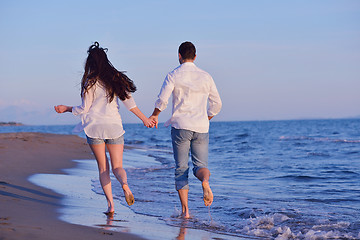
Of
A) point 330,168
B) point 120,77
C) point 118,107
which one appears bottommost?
point 330,168

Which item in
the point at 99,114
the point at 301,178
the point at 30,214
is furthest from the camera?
the point at 301,178

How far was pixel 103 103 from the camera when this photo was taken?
15.8 ft

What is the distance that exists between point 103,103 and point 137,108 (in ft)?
1.28

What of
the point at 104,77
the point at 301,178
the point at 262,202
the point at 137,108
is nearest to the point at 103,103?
the point at 104,77

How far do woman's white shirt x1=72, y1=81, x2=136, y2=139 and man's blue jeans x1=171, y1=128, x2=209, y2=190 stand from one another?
0.67 m

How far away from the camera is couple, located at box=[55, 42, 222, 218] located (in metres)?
4.80

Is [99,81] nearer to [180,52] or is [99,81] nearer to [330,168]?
[180,52]

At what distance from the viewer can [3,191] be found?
5816 millimetres

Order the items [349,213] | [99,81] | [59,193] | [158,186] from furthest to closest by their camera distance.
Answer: [158,186] → [59,193] → [349,213] → [99,81]

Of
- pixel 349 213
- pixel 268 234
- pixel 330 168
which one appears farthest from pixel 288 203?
pixel 330 168

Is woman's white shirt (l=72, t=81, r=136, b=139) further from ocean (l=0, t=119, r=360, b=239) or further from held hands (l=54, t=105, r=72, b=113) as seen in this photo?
ocean (l=0, t=119, r=360, b=239)

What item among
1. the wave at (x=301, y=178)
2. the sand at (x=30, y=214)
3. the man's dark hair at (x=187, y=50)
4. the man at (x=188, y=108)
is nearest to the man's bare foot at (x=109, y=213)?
the sand at (x=30, y=214)

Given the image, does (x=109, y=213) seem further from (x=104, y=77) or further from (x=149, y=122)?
(x=104, y=77)

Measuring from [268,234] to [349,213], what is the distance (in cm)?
181
